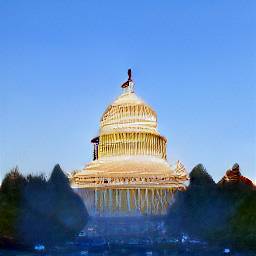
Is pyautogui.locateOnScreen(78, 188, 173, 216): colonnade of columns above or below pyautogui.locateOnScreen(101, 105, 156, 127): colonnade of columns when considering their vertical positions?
below

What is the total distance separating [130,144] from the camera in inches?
3002

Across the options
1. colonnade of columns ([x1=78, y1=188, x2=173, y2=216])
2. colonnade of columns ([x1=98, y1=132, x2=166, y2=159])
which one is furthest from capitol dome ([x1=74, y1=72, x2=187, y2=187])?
colonnade of columns ([x1=78, y1=188, x2=173, y2=216])

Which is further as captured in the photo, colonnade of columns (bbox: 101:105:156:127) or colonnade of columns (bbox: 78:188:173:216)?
colonnade of columns (bbox: 101:105:156:127)

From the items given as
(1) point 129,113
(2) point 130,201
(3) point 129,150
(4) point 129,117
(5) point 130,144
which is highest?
(1) point 129,113

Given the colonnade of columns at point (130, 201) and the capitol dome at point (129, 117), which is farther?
the capitol dome at point (129, 117)

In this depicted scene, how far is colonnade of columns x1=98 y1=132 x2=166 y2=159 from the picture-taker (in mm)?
76125

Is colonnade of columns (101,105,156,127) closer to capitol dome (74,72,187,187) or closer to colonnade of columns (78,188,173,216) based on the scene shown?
capitol dome (74,72,187,187)

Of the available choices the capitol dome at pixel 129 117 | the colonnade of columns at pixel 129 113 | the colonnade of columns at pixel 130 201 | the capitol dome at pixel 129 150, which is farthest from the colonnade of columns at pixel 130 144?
the colonnade of columns at pixel 130 201

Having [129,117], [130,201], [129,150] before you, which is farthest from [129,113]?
[130,201]

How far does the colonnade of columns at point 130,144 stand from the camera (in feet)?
250

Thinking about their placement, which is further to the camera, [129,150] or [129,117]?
[129,117]

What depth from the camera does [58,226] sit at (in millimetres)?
43156

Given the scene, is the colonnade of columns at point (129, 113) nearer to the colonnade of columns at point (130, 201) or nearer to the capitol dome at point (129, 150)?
the capitol dome at point (129, 150)

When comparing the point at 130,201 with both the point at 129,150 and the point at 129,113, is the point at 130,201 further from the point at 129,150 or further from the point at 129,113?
the point at 129,113
